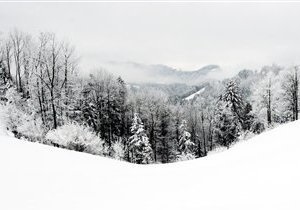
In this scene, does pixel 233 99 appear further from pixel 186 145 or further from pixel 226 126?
pixel 186 145

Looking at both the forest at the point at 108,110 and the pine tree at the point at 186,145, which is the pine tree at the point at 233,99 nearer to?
the forest at the point at 108,110

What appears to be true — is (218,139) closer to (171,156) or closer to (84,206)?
(171,156)

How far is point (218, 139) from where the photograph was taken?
1750 inches

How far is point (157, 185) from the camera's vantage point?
8086 mm

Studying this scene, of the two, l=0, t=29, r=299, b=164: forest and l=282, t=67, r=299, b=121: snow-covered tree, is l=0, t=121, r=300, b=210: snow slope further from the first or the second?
l=282, t=67, r=299, b=121: snow-covered tree

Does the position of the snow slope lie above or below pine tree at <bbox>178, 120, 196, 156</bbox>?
above

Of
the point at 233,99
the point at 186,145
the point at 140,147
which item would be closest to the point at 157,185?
the point at 140,147

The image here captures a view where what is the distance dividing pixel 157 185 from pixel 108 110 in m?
36.6

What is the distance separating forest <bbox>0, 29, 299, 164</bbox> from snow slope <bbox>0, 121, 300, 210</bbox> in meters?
13.4

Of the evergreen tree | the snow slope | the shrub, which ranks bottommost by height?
the evergreen tree

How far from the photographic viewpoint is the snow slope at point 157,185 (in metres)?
5.79

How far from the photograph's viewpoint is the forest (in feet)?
93.2

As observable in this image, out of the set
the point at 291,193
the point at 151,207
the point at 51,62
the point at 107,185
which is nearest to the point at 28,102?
the point at 51,62

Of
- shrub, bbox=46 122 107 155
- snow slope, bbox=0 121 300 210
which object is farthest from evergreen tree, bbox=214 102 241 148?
snow slope, bbox=0 121 300 210
